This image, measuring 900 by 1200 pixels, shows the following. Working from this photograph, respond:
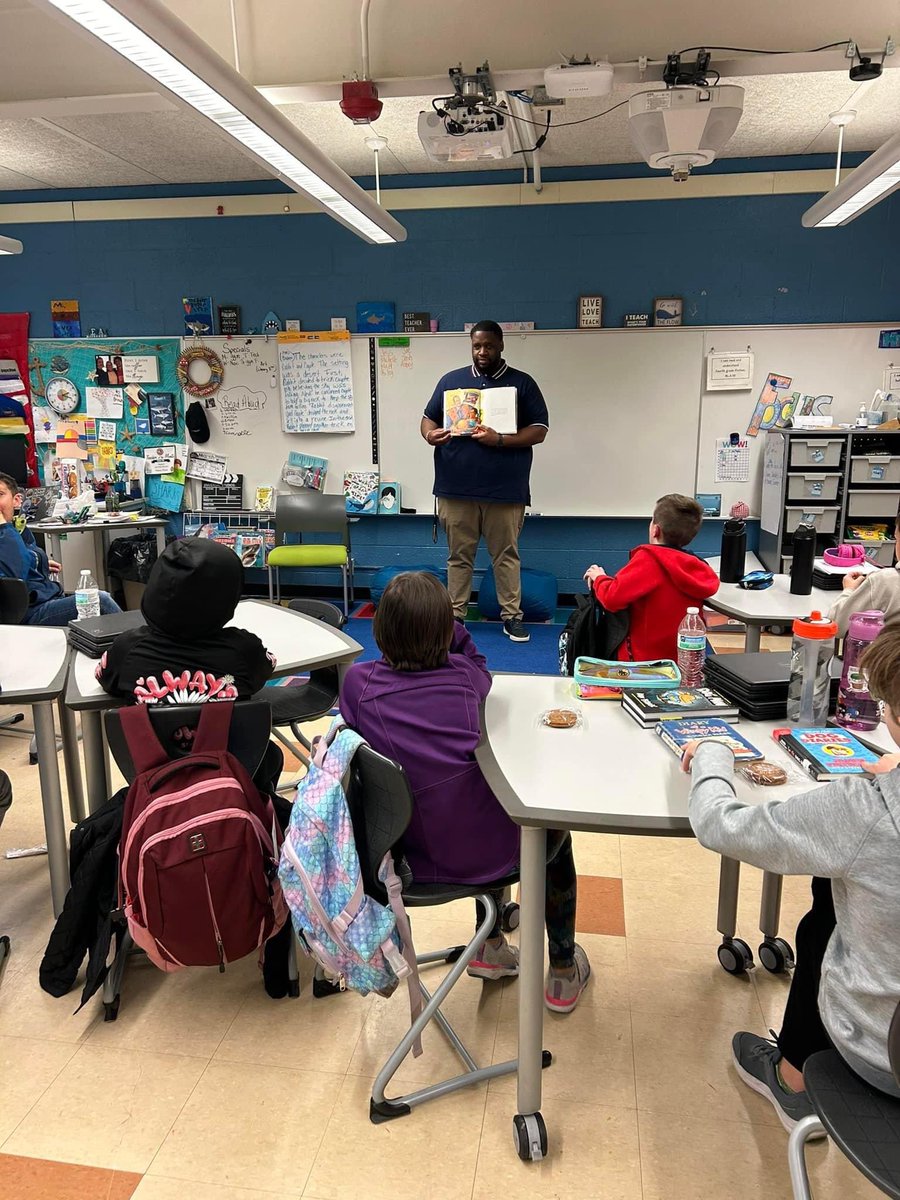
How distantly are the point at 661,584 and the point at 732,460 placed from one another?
341 cm

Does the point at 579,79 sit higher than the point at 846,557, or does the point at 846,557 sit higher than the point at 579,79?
the point at 579,79

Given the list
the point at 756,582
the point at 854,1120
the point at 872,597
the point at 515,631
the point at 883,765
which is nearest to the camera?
the point at 854,1120

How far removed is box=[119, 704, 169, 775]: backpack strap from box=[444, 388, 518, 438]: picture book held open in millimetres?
3582

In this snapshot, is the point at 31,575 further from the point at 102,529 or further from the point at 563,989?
the point at 563,989

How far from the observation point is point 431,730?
5.48 ft

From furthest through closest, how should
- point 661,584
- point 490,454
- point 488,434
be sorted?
point 490,454 < point 488,434 < point 661,584

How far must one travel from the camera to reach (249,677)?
2.04 meters

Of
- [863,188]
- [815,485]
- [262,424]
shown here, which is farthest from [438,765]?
[262,424]

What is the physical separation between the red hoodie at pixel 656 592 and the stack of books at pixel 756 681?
671 millimetres

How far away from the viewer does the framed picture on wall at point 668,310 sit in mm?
5672

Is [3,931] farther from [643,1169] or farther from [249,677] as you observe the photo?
[643,1169]

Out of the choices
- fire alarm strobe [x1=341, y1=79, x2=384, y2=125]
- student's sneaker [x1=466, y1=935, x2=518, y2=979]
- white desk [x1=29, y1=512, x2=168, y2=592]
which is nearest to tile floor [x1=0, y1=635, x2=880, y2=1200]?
student's sneaker [x1=466, y1=935, x2=518, y2=979]

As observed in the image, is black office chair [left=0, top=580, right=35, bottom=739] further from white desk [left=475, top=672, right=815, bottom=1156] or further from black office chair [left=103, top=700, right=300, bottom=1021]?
white desk [left=475, top=672, right=815, bottom=1156]

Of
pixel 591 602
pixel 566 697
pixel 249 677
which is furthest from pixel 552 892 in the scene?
pixel 591 602
